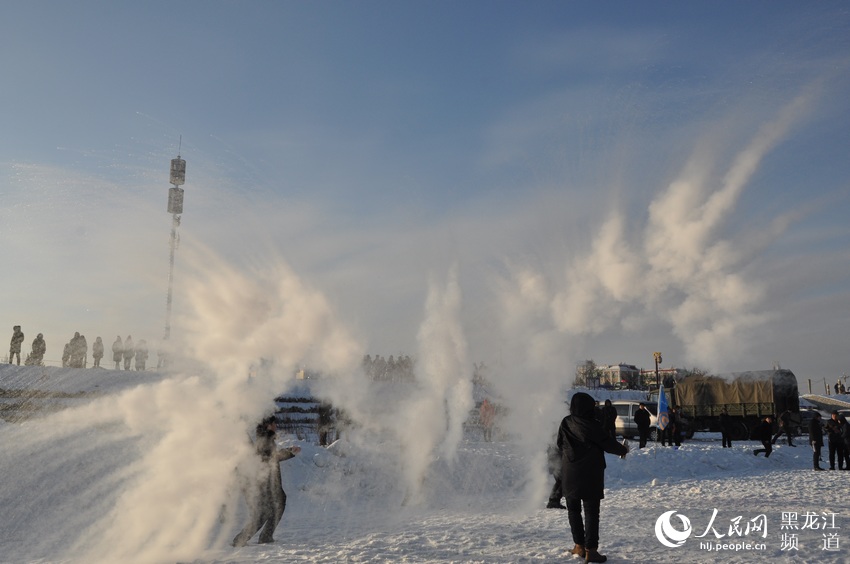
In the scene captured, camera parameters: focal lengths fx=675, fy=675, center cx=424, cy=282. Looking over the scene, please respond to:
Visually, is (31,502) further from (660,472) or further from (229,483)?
(660,472)

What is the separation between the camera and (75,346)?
33188 mm

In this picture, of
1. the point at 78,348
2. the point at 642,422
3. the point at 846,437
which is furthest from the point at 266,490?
the point at 78,348

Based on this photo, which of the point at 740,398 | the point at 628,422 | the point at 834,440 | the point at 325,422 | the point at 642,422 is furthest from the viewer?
the point at 740,398

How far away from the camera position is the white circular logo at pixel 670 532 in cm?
870

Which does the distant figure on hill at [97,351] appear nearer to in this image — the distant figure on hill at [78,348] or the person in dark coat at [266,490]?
the distant figure on hill at [78,348]

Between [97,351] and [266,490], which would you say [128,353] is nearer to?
[97,351]

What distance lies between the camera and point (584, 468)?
785 cm

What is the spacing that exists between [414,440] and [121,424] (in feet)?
31.3

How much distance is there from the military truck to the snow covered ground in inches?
422

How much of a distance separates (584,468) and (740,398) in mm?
27678

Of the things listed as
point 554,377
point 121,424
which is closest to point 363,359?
point 554,377

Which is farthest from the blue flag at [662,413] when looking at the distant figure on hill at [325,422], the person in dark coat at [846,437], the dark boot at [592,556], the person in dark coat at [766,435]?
the dark boot at [592,556]

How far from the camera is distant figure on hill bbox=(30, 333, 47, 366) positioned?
31.8 meters

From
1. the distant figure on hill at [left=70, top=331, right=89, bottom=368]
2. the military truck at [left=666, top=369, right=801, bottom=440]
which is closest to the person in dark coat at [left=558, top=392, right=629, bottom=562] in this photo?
the military truck at [left=666, top=369, right=801, bottom=440]
